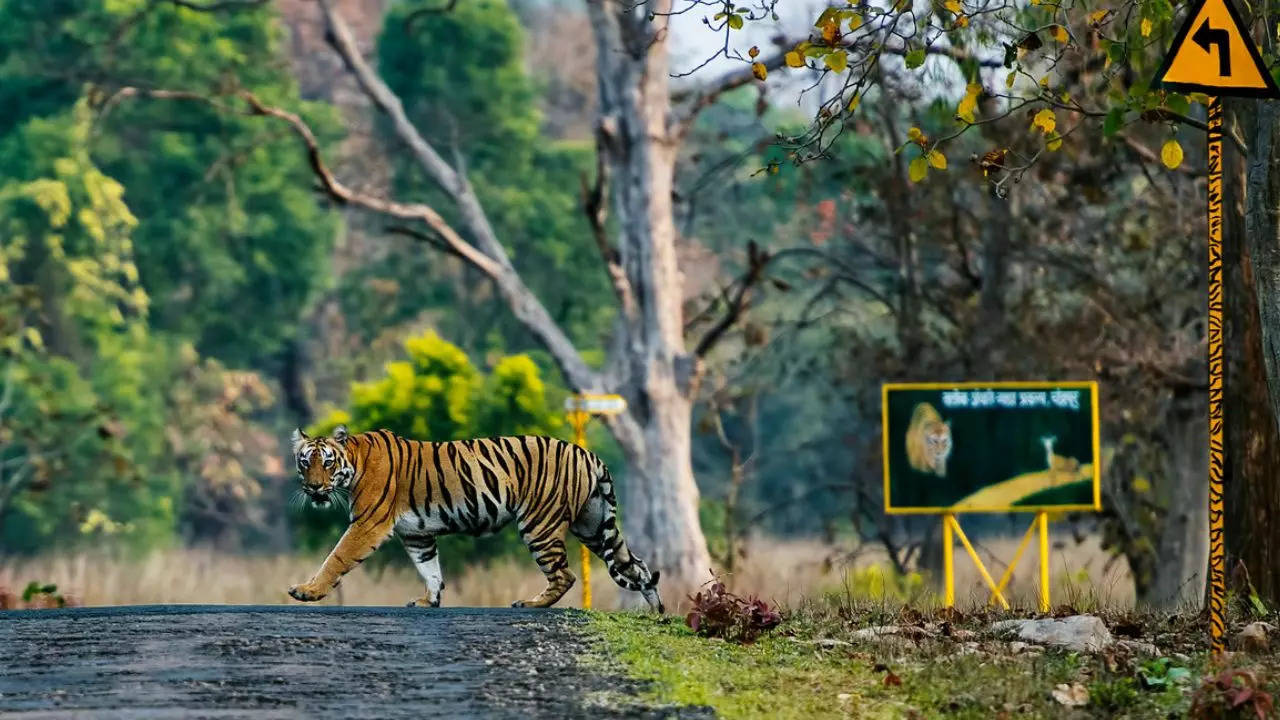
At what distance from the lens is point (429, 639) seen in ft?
41.4

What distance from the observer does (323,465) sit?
15227 millimetres

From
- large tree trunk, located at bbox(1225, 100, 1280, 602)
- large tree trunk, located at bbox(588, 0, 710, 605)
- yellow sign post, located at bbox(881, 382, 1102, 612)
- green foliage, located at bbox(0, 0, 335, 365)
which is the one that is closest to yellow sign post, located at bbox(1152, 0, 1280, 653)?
large tree trunk, located at bbox(1225, 100, 1280, 602)

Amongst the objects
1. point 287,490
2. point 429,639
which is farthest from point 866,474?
point 429,639

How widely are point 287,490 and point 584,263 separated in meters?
8.50

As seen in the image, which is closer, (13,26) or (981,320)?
(981,320)

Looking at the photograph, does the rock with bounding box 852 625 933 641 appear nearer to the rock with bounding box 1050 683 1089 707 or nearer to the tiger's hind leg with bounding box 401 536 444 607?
the rock with bounding box 1050 683 1089 707

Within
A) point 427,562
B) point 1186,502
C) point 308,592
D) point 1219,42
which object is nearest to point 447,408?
point 1186,502

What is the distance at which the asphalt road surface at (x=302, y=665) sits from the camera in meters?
10.3

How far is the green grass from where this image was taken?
10.5 meters

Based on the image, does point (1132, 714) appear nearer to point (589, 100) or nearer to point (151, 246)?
point (151, 246)

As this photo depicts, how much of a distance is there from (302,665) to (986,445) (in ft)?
30.9

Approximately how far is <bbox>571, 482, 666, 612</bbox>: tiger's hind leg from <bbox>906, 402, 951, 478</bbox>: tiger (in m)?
4.33

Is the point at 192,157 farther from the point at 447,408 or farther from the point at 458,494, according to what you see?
the point at 458,494

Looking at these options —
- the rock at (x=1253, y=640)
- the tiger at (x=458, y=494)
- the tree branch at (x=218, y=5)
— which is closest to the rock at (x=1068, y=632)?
the rock at (x=1253, y=640)
